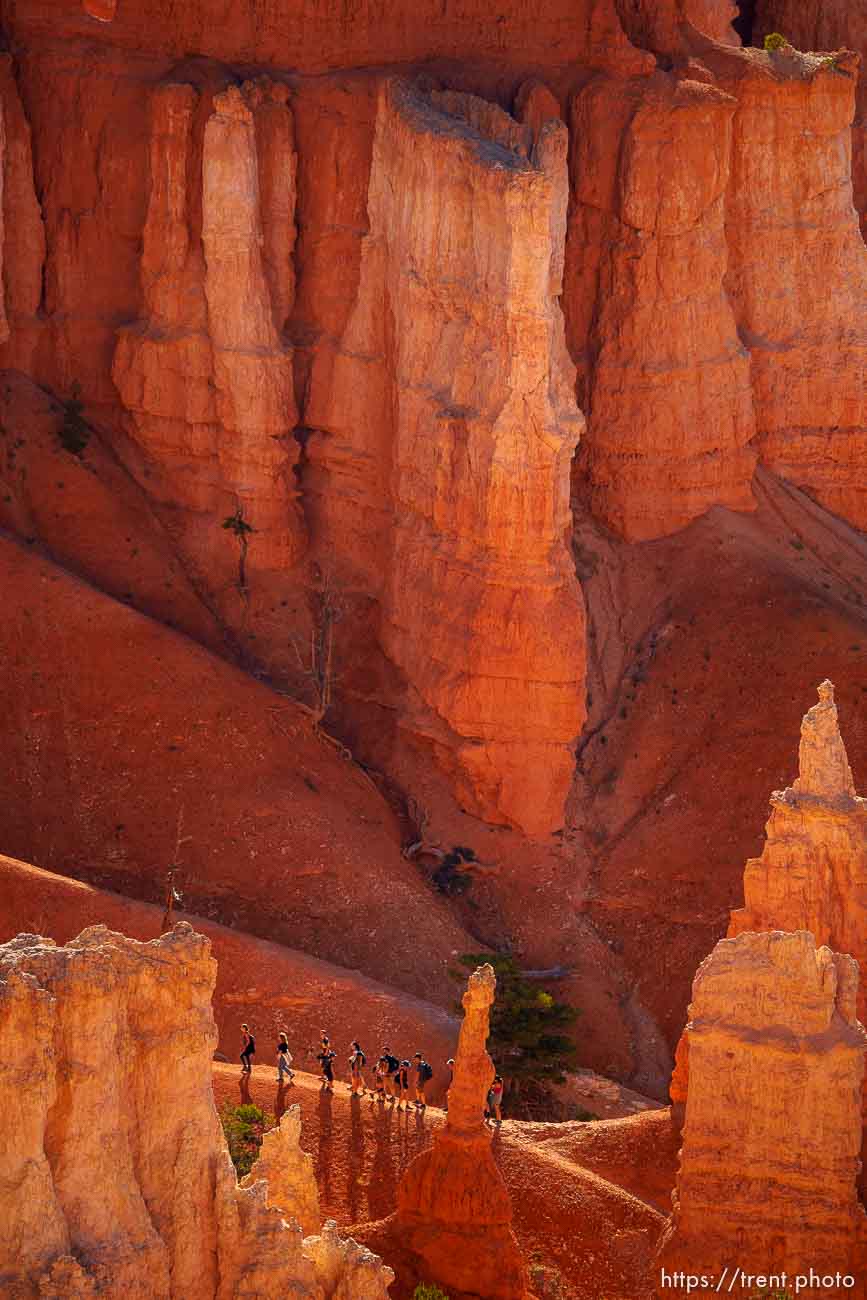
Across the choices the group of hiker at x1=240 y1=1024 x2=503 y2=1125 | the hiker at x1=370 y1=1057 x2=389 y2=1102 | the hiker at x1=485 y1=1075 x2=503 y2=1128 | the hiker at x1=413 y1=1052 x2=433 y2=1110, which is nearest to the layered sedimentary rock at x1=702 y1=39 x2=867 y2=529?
the hiker at x1=413 y1=1052 x2=433 y2=1110

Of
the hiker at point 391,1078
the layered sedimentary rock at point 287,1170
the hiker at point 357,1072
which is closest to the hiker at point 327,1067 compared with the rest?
the hiker at point 357,1072

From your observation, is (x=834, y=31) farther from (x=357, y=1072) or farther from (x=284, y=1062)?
(x=284, y=1062)

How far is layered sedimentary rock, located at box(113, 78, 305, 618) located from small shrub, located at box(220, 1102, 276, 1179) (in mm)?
17843

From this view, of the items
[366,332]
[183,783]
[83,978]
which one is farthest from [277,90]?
[83,978]

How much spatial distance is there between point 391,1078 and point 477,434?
13.8 meters

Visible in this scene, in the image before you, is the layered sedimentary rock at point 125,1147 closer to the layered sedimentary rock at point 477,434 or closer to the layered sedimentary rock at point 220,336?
the layered sedimentary rock at point 477,434

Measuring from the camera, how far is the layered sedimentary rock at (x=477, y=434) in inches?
2019

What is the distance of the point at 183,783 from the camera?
5100 cm

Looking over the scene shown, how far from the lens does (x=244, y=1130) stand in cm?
3975

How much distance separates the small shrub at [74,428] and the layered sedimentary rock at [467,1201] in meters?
22.0

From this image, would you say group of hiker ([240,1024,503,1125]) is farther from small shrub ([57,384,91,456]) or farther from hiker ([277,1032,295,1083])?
small shrub ([57,384,91,456])

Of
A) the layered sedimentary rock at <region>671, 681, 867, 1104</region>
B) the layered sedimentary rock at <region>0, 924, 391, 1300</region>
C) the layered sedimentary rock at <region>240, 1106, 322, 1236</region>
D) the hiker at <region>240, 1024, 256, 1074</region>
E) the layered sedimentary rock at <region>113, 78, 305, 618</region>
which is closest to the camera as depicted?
the layered sedimentary rock at <region>0, 924, 391, 1300</region>

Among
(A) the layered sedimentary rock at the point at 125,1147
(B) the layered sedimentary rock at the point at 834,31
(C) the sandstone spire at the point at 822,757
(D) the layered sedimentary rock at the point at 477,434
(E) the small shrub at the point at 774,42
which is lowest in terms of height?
(A) the layered sedimentary rock at the point at 125,1147

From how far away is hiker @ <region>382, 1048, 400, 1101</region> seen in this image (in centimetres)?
4228
